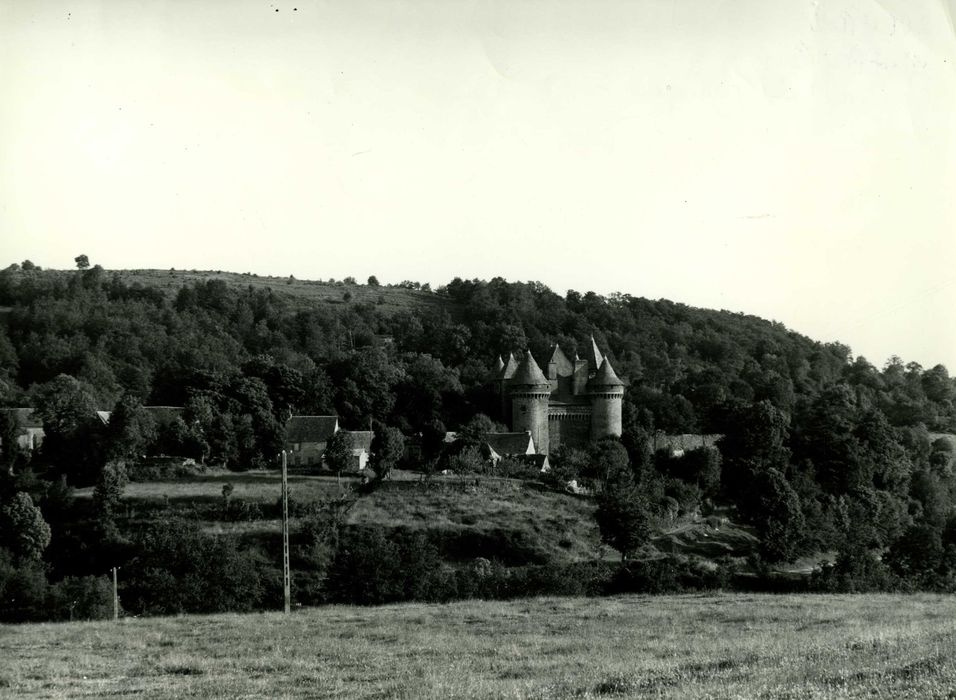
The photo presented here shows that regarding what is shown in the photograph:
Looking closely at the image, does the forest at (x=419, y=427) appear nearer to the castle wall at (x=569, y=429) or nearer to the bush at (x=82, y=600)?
the bush at (x=82, y=600)

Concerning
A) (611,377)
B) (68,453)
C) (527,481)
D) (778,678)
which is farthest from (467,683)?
(611,377)

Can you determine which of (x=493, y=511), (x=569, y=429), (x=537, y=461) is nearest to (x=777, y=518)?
A: (x=493, y=511)

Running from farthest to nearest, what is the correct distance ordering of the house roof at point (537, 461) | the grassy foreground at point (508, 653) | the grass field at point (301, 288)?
the grass field at point (301, 288), the house roof at point (537, 461), the grassy foreground at point (508, 653)

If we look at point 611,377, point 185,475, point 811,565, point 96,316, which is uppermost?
point 96,316

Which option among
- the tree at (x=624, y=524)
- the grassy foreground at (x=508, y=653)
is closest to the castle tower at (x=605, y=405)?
the tree at (x=624, y=524)

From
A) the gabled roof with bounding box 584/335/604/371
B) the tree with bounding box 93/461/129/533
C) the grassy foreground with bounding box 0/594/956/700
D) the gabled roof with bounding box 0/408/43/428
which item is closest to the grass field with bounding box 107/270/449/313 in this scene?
the gabled roof with bounding box 0/408/43/428

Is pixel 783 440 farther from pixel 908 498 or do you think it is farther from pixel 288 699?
pixel 288 699

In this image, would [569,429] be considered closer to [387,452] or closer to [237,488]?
[387,452]
